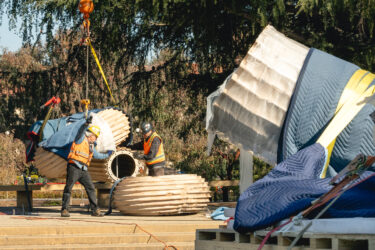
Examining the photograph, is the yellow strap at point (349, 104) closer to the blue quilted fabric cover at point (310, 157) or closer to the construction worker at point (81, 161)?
the blue quilted fabric cover at point (310, 157)

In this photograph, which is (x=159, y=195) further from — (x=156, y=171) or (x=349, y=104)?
(x=349, y=104)

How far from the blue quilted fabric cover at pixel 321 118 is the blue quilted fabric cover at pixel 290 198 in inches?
78.8

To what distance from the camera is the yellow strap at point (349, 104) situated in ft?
28.4

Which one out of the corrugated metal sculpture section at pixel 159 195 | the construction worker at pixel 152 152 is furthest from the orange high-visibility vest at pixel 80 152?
the construction worker at pixel 152 152

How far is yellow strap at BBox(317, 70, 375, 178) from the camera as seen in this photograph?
28.4 feet

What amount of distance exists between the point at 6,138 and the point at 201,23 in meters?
18.5

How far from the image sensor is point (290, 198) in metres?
5.91

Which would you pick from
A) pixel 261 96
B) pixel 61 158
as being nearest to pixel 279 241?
pixel 261 96

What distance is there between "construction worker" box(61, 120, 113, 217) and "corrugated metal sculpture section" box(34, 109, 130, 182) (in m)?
1.30

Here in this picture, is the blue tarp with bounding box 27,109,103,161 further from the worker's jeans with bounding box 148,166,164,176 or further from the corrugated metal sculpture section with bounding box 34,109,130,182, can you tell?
the worker's jeans with bounding box 148,166,164,176

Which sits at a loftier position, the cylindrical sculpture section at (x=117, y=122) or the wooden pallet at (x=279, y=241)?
the cylindrical sculpture section at (x=117, y=122)

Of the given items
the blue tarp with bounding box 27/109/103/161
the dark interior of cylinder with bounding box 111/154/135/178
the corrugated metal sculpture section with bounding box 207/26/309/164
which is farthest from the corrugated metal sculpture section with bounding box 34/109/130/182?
the corrugated metal sculpture section with bounding box 207/26/309/164

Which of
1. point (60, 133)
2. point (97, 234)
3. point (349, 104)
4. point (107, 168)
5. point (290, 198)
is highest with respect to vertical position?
point (349, 104)

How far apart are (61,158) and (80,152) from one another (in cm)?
143
